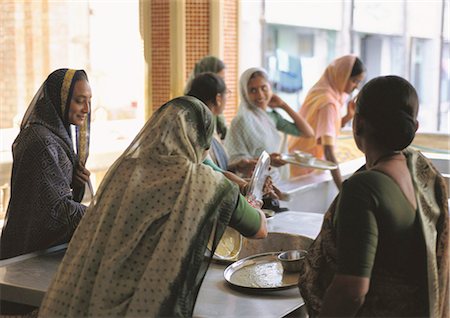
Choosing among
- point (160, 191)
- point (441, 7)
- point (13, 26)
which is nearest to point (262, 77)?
point (160, 191)

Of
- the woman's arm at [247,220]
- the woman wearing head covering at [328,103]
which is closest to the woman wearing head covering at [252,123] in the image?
the woman wearing head covering at [328,103]

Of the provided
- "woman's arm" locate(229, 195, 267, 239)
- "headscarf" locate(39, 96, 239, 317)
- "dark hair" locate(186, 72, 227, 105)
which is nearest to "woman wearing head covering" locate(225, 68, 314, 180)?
"dark hair" locate(186, 72, 227, 105)

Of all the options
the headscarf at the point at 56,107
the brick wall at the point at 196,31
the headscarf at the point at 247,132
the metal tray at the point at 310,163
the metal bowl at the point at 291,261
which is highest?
the brick wall at the point at 196,31

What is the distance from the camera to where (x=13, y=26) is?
22.3 ft

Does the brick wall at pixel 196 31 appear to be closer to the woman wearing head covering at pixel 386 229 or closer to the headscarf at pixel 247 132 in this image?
the headscarf at pixel 247 132

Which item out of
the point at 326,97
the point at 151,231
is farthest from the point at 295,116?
the point at 151,231

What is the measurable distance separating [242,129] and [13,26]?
354cm

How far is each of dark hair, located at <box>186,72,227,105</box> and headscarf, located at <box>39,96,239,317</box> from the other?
1.37 meters

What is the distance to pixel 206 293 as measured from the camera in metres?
2.04

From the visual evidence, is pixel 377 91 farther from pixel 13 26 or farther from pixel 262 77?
pixel 13 26

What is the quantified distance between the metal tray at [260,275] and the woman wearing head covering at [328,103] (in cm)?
235

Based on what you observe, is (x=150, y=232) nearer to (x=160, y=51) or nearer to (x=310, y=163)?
(x=310, y=163)

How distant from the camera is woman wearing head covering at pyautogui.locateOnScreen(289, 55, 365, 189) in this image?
4648mm

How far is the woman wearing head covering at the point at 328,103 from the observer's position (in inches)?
183
